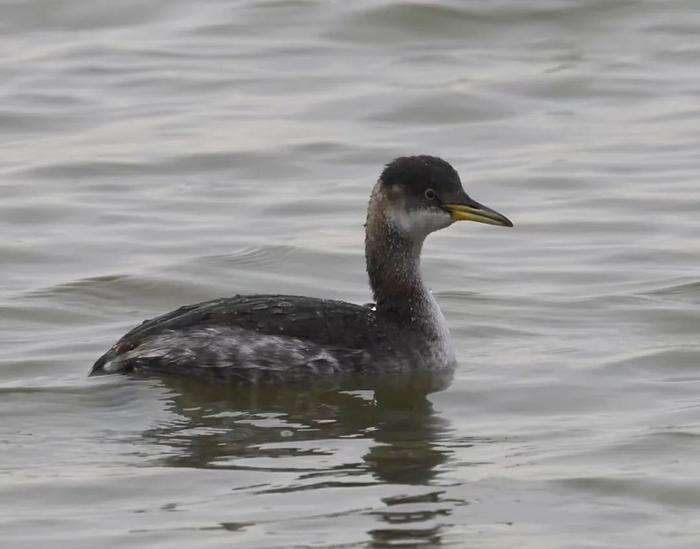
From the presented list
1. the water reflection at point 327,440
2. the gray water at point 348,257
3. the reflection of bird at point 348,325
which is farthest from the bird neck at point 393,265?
the water reflection at point 327,440

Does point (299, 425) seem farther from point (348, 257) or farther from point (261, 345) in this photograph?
point (348, 257)

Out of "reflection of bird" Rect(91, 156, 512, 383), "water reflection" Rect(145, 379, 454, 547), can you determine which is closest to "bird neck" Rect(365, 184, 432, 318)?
"reflection of bird" Rect(91, 156, 512, 383)

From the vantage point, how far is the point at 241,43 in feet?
64.5

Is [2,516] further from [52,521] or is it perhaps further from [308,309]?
[308,309]

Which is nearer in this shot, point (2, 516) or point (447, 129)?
point (2, 516)

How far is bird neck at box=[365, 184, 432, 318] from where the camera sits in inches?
429

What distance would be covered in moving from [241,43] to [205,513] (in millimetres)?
11980

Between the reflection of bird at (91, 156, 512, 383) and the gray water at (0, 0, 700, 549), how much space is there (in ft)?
0.48

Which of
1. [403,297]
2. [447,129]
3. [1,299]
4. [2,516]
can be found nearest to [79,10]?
[447,129]

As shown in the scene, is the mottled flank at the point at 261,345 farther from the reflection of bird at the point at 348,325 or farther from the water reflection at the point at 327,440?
the water reflection at the point at 327,440

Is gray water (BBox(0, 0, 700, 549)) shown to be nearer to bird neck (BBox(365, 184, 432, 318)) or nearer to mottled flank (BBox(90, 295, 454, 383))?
mottled flank (BBox(90, 295, 454, 383))

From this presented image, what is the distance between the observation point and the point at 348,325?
10.5 metres

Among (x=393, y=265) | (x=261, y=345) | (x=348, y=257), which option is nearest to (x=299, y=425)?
(x=261, y=345)

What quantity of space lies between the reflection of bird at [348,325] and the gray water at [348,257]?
15cm
